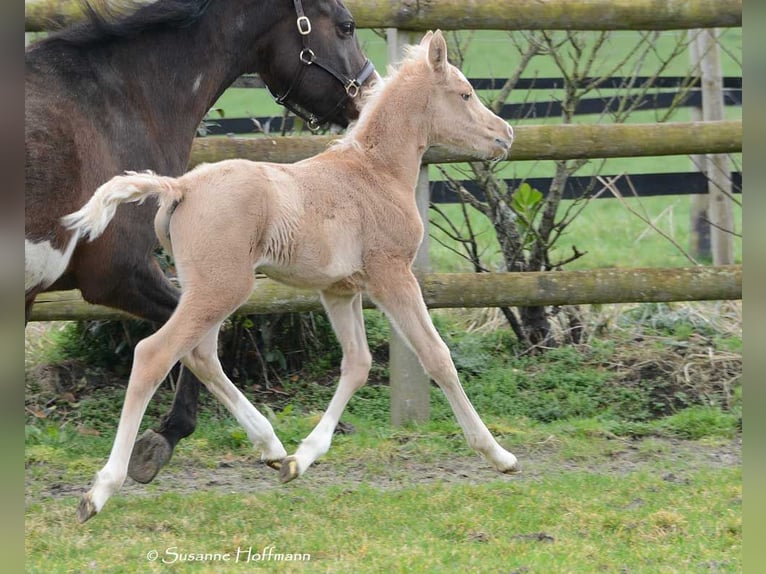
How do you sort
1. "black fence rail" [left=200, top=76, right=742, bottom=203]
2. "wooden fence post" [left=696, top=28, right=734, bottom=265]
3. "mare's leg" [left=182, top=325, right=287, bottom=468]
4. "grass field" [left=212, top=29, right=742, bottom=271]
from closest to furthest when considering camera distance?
"mare's leg" [left=182, top=325, right=287, bottom=468] < "black fence rail" [left=200, top=76, right=742, bottom=203] < "wooden fence post" [left=696, top=28, right=734, bottom=265] < "grass field" [left=212, top=29, right=742, bottom=271]

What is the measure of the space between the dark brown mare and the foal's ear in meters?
0.42

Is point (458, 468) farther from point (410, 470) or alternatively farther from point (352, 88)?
point (352, 88)

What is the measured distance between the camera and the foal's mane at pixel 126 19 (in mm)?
4211

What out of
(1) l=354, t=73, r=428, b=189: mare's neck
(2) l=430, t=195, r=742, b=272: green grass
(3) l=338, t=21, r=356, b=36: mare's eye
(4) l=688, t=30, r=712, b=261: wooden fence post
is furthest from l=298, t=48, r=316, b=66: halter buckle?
(4) l=688, t=30, r=712, b=261: wooden fence post

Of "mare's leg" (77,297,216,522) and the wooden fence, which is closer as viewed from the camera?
"mare's leg" (77,297,216,522)

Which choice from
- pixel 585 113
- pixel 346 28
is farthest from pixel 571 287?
pixel 585 113

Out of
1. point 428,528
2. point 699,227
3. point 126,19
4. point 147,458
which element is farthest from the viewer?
point 699,227

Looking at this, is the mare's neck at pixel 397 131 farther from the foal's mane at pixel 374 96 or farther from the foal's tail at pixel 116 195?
the foal's tail at pixel 116 195

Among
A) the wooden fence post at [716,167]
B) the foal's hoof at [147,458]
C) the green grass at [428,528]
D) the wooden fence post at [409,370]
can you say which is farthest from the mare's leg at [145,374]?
the wooden fence post at [716,167]

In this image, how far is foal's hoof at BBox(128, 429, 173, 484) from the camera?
4180mm

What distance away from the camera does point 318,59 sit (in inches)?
179

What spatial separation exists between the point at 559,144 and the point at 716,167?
2568 mm

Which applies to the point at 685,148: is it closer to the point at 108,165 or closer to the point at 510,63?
the point at 108,165

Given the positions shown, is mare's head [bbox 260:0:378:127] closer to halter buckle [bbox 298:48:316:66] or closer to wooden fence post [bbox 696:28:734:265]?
halter buckle [bbox 298:48:316:66]
